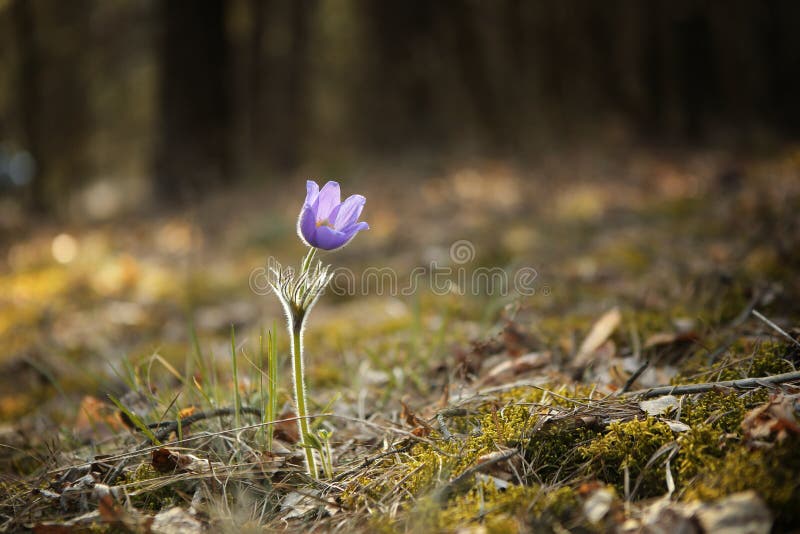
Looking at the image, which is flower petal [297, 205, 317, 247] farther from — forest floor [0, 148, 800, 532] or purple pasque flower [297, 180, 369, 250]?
forest floor [0, 148, 800, 532]

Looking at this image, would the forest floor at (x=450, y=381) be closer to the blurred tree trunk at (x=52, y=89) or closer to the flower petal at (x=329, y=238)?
the flower petal at (x=329, y=238)

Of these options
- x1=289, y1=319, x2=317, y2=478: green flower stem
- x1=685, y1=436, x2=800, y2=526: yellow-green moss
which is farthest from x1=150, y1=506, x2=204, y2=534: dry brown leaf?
x1=685, y1=436, x2=800, y2=526: yellow-green moss

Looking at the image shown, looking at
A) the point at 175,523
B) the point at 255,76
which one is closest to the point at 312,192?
the point at 175,523

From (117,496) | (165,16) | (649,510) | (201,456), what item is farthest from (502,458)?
(165,16)

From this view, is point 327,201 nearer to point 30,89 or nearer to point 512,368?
point 512,368

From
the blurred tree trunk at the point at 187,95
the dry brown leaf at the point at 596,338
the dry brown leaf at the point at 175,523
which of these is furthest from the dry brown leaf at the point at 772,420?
the blurred tree trunk at the point at 187,95

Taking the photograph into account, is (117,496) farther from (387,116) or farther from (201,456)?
(387,116)
